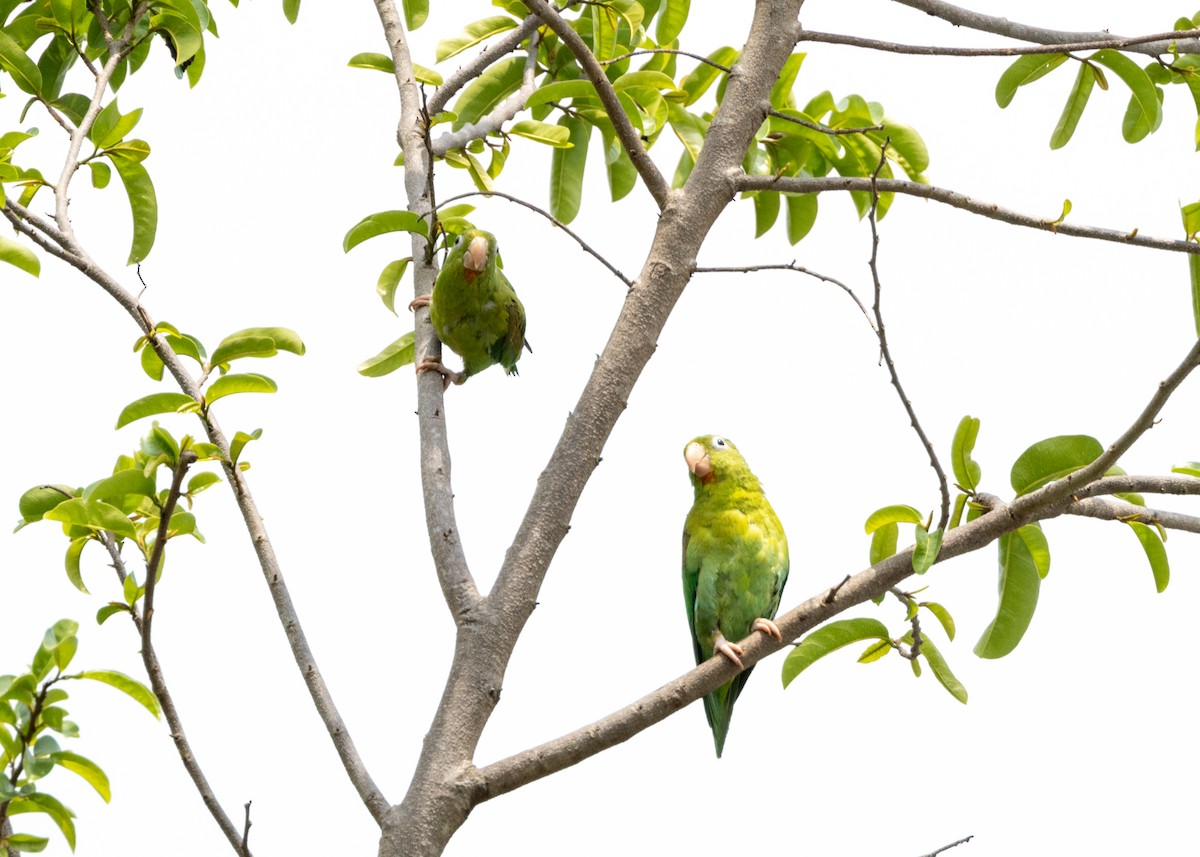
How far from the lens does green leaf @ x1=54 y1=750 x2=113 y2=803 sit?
104 inches

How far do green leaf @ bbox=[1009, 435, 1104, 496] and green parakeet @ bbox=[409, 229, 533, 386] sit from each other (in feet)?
6.20

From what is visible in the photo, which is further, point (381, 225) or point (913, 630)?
point (381, 225)

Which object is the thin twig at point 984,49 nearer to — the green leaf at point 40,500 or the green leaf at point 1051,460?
the green leaf at point 1051,460

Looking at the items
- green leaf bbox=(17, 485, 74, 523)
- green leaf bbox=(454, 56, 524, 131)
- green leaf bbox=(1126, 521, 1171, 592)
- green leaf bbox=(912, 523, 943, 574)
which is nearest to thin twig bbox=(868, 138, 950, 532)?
green leaf bbox=(912, 523, 943, 574)

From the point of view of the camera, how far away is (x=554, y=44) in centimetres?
384

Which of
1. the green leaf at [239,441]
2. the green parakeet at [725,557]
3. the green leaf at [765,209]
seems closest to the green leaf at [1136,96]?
the green leaf at [765,209]

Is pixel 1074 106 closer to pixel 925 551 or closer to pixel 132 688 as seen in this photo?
pixel 925 551

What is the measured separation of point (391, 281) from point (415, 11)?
41.4 inches

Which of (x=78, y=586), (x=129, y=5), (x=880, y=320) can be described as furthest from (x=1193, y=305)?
(x=129, y=5)

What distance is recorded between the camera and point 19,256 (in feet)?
9.18

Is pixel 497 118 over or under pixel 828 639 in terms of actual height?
over

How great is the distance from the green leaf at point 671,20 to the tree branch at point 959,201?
4.09 ft

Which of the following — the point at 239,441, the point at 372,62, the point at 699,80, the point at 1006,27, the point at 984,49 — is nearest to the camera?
the point at 239,441

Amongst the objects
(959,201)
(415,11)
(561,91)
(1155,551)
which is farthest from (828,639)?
(415,11)
